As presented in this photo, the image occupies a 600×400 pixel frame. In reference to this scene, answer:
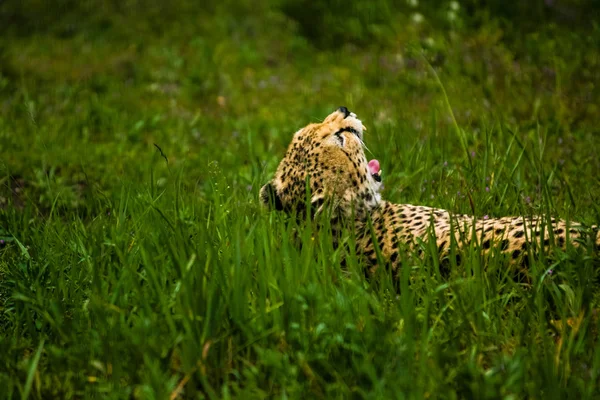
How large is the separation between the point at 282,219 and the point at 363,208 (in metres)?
0.68

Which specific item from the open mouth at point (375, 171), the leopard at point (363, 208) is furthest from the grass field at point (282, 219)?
the open mouth at point (375, 171)

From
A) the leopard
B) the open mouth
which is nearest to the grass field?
the leopard

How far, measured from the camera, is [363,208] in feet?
12.8

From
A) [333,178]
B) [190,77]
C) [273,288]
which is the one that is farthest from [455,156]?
[190,77]

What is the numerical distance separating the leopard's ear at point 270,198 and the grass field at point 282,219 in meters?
0.20

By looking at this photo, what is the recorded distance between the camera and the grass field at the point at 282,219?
2.72 metres

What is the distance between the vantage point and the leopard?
3395 millimetres

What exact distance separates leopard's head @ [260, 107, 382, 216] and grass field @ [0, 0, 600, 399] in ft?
0.72

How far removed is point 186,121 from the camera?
7.29m

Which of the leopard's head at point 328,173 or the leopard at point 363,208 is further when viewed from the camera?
the leopard's head at point 328,173

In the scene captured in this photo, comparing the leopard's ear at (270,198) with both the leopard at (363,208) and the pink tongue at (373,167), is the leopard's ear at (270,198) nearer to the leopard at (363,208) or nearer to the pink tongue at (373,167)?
the leopard at (363,208)

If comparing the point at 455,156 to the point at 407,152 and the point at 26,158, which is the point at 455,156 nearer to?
the point at 407,152

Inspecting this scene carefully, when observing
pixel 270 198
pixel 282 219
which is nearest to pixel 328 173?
pixel 270 198

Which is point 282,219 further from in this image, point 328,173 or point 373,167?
point 373,167
